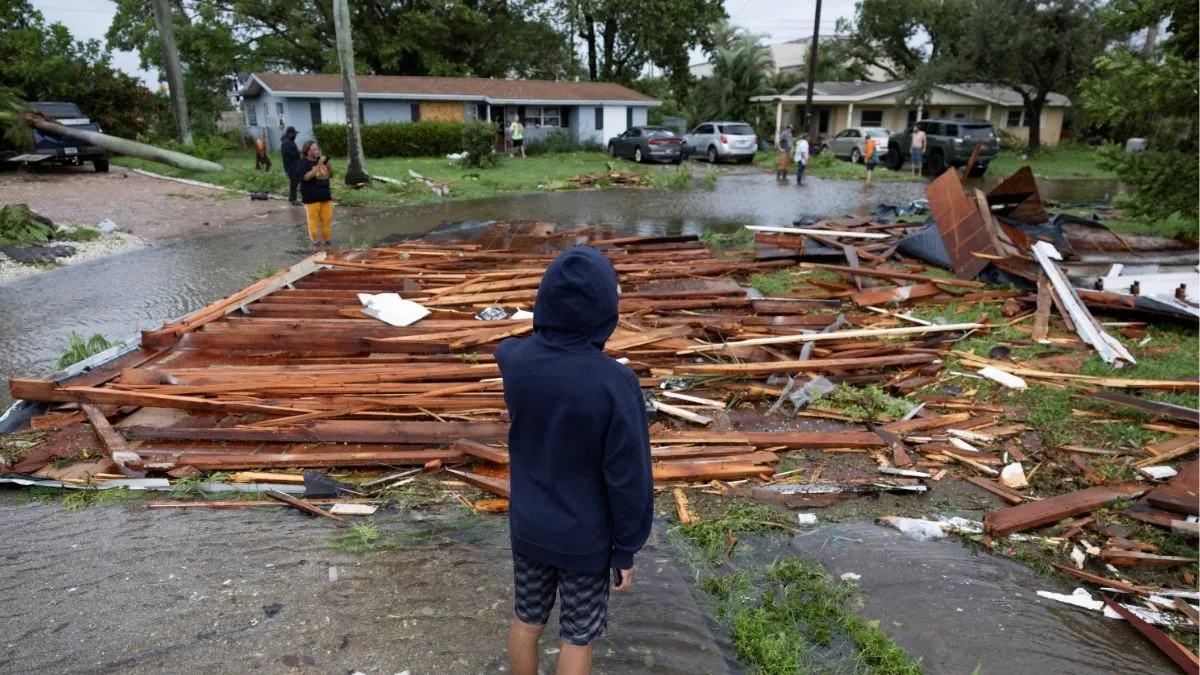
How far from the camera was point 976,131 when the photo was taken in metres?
24.9

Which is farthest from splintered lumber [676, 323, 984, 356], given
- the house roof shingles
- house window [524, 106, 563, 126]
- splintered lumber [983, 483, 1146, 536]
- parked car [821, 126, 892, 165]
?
house window [524, 106, 563, 126]

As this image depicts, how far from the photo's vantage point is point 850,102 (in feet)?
131

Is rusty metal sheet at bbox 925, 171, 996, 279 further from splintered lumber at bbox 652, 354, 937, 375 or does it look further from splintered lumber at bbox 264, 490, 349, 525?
splintered lumber at bbox 264, 490, 349, 525

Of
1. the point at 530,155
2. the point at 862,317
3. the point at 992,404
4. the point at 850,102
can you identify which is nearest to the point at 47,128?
the point at 530,155

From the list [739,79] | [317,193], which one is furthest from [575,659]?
[739,79]

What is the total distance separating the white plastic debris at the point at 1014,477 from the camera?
15.9 ft

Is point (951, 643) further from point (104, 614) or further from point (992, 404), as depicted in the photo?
point (104, 614)

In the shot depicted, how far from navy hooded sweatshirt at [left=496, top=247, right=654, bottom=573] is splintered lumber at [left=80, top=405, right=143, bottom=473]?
11.1 feet

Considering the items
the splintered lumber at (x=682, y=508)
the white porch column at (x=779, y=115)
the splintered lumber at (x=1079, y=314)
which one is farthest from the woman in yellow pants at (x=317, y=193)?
the white porch column at (x=779, y=115)

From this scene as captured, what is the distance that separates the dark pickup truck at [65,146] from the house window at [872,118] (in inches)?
1437

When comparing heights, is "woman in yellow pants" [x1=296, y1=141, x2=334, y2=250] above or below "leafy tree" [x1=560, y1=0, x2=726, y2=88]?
below

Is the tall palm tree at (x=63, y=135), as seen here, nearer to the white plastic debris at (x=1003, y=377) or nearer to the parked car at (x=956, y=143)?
the white plastic debris at (x=1003, y=377)

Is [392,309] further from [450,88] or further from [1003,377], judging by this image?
[450,88]

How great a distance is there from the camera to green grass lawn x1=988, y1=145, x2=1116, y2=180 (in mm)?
26969
